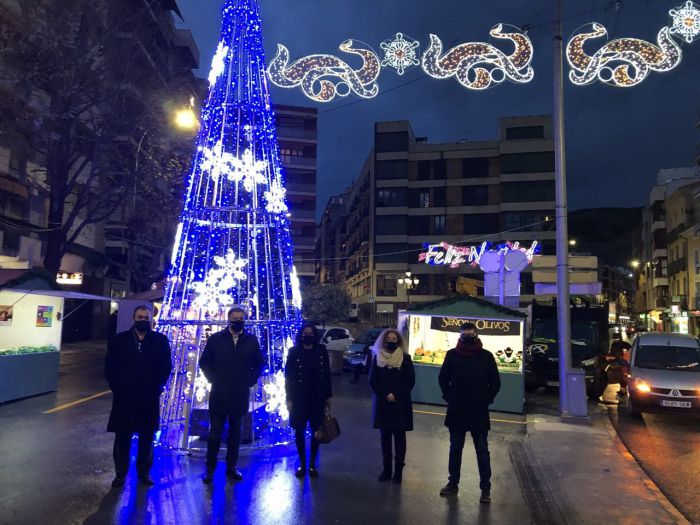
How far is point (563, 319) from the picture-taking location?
10242 mm

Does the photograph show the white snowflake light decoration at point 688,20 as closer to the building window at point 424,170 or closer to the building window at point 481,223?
the building window at point 481,223

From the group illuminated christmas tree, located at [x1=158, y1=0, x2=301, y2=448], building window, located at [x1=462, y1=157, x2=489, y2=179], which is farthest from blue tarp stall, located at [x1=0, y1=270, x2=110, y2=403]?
building window, located at [x1=462, y1=157, x2=489, y2=179]

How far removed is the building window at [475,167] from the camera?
5300 cm

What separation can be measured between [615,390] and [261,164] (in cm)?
1331

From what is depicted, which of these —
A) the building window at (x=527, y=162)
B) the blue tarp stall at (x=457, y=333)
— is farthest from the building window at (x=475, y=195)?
the blue tarp stall at (x=457, y=333)

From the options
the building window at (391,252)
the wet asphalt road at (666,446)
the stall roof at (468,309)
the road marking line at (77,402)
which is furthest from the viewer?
the building window at (391,252)

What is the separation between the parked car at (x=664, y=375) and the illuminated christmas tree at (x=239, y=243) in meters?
7.20

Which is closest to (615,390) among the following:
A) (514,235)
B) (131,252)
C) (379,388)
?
(379,388)

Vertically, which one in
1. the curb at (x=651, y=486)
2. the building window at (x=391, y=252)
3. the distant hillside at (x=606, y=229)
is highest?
the distant hillside at (x=606, y=229)

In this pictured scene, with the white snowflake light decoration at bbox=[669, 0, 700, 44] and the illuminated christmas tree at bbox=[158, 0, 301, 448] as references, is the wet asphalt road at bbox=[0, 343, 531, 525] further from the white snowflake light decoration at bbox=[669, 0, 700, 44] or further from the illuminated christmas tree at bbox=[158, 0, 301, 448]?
the white snowflake light decoration at bbox=[669, 0, 700, 44]

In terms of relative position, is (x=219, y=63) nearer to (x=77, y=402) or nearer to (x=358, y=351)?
(x=77, y=402)

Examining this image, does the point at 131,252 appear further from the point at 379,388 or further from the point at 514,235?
the point at 514,235

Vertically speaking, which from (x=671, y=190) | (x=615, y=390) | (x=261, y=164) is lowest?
(x=615, y=390)

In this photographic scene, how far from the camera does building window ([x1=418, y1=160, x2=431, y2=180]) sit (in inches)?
2135
